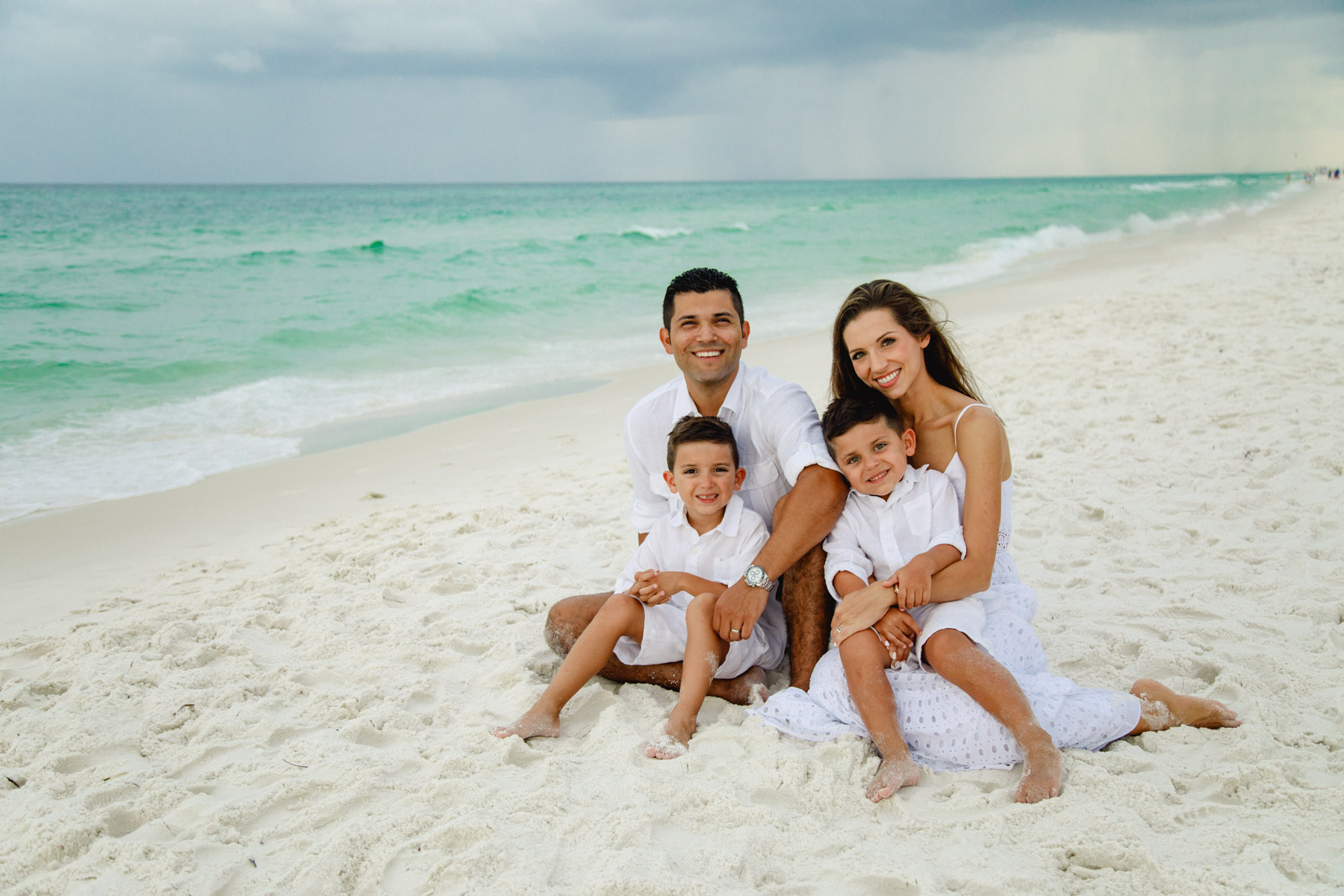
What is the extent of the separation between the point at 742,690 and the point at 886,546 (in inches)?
28.2

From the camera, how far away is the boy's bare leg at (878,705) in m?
2.47

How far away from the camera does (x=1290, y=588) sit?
349 centimetres

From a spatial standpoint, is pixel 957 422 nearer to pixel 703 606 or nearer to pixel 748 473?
pixel 748 473

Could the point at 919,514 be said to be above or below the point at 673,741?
above

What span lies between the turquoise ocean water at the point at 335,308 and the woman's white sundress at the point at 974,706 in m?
5.14

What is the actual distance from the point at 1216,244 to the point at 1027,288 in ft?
22.0

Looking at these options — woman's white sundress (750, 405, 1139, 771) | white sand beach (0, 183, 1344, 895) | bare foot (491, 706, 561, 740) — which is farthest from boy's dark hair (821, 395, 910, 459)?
bare foot (491, 706, 561, 740)

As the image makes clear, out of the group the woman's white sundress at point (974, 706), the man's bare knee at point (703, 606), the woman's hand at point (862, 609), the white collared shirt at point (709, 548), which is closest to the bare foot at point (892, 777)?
the woman's white sundress at point (974, 706)

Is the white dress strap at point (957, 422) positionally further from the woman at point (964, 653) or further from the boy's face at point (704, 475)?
the boy's face at point (704, 475)

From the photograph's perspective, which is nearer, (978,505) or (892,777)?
(892,777)

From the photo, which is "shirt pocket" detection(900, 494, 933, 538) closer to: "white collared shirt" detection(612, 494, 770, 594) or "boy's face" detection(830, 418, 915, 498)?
"boy's face" detection(830, 418, 915, 498)

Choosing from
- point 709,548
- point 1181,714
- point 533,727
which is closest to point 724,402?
point 709,548

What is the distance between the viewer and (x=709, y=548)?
10.2ft

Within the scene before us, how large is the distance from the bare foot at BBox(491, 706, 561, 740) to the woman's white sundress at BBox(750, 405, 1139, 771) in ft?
2.20
